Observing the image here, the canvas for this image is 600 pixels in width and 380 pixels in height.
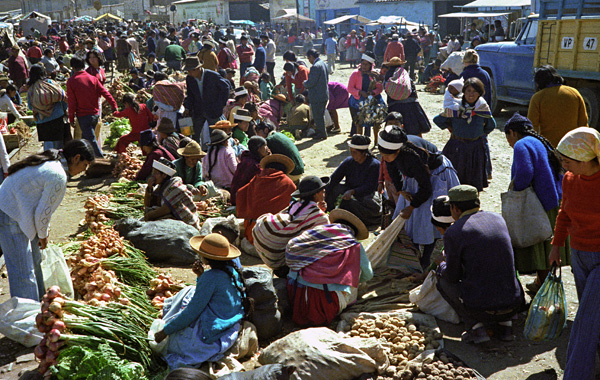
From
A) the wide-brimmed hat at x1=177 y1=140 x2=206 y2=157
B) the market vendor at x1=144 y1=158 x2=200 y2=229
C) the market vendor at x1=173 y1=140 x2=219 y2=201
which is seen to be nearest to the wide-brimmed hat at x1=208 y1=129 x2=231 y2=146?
the market vendor at x1=173 y1=140 x2=219 y2=201

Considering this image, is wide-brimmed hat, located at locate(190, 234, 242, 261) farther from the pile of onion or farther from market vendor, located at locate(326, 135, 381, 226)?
market vendor, located at locate(326, 135, 381, 226)

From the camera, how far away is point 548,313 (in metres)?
3.81

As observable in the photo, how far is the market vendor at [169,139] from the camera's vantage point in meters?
7.65

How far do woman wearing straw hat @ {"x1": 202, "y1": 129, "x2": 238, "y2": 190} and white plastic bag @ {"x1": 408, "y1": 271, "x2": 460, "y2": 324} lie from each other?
11.6ft

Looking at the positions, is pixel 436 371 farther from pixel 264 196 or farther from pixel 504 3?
pixel 504 3

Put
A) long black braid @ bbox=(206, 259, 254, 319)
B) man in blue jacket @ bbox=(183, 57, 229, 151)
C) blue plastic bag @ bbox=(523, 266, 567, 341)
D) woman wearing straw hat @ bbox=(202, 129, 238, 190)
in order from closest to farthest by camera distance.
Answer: blue plastic bag @ bbox=(523, 266, 567, 341) → long black braid @ bbox=(206, 259, 254, 319) → woman wearing straw hat @ bbox=(202, 129, 238, 190) → man in blue jacket @ bbox=(183, 57, 229, 151)

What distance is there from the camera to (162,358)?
4059 millimetres

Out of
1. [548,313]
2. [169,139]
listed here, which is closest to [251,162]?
[169,139]

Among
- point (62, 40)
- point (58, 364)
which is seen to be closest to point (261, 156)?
point (58, 364)

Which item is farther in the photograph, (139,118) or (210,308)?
(139,118)

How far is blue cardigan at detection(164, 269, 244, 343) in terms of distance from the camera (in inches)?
153

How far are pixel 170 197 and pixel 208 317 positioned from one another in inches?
102

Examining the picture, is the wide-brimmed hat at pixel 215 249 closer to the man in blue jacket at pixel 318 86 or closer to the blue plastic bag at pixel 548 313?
the blue plastic bag at pixel 548 313

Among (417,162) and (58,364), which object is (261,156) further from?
(58,364)
